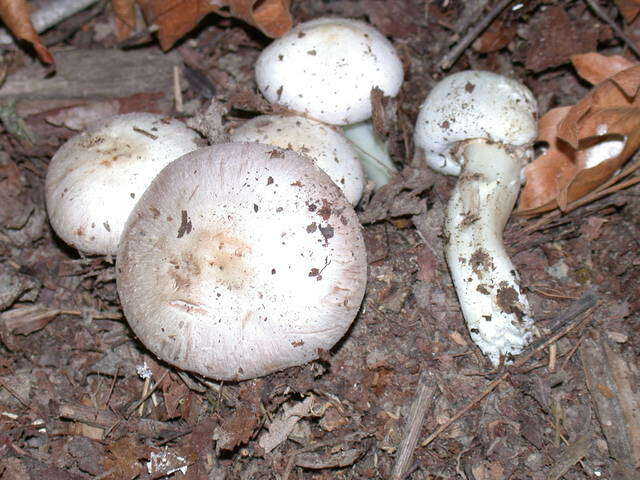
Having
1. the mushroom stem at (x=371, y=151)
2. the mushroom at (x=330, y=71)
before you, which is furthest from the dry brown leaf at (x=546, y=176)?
the mushroom at (x=330, y=71)

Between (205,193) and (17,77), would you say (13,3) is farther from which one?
(205,193)

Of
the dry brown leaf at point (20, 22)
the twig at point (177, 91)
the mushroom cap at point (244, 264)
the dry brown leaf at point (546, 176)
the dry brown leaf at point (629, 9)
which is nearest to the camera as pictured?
the mushroom cap at point (244, 264)

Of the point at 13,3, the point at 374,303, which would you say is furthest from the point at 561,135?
the point at 13,3

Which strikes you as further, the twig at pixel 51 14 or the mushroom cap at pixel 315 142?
the twig at pixel 51 14

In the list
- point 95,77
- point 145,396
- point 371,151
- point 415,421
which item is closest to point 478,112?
point 371,151

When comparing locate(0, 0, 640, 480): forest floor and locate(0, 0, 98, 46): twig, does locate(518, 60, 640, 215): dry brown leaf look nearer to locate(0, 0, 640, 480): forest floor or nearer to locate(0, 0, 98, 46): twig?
locate(0, 0, 640, 480): forest floor

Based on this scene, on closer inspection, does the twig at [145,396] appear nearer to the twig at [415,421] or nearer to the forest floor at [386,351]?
the forest floor at [386,351]
